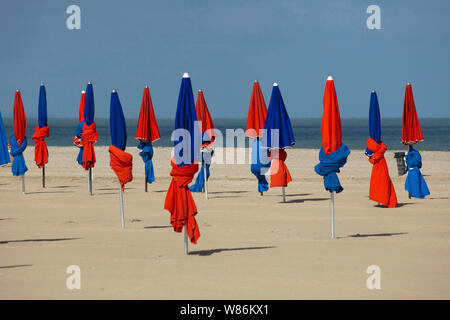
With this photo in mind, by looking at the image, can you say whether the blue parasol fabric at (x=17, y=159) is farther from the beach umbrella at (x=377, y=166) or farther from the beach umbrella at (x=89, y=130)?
the beach umbrella at (x=377, y=166)

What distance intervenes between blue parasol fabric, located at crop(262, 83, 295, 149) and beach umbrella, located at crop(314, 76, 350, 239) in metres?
4.54

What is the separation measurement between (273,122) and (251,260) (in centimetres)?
700

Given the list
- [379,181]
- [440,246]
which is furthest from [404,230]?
[379,181]

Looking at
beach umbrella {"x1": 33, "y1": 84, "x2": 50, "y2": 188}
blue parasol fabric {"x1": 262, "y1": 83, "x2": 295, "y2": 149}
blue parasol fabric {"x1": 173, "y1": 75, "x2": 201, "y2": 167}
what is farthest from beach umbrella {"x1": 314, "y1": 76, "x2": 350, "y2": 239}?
beach umbrella {"x1": 33, "y1": 84, "x2": 50, "y2": 188}

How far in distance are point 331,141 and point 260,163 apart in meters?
6.41

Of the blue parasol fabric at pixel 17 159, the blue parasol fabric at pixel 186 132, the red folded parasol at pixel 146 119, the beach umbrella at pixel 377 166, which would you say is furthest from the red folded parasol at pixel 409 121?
the blue parasol fabric at pixel 17 159

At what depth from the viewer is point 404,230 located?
41.6 ft

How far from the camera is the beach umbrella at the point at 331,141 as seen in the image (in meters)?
11.6

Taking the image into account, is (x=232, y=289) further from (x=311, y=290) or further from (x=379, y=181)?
(x=379, y=181)

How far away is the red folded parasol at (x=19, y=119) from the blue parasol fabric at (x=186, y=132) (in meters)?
10.6

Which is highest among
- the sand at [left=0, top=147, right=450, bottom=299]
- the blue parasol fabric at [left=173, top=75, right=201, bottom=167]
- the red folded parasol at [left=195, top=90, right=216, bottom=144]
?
the red folded parasol at [left=195, top=90, right=216, bottom=144]

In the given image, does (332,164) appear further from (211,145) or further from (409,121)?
(211,145)

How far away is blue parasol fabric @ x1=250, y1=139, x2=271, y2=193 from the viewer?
17.9 meters

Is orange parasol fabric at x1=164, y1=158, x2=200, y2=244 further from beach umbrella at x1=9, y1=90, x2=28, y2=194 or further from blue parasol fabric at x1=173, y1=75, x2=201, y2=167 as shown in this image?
beach umbrella at x1=9, y1=90, x2=28, y2=194
